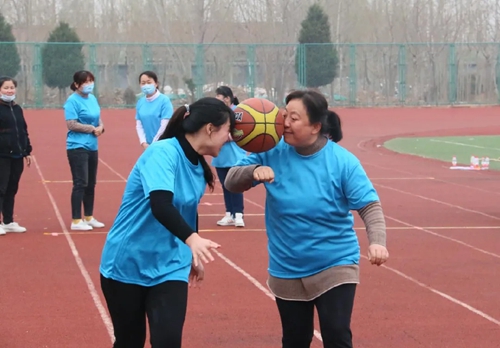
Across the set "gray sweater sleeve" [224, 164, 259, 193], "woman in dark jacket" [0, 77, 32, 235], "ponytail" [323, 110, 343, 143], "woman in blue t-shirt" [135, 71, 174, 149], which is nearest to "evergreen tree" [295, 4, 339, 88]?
"woman in blue t-shirt" [135, 71, 174, 149]

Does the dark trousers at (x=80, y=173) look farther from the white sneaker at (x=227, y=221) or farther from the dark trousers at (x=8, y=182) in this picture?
the white sneaker at (x=227, y=221)

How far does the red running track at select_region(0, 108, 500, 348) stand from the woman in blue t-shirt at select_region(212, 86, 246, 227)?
0.25m

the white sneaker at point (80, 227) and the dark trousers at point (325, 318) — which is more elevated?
the dark trousers at point (325, 318)

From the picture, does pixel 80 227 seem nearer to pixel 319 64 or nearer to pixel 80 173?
pixel 80 173

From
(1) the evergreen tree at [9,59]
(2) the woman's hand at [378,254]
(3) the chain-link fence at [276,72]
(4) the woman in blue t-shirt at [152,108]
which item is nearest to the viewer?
(2) the woman's hand at [378,254]

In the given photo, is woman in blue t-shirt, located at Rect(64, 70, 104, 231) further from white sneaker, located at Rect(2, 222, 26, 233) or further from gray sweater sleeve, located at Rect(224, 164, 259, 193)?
gray sweater sleeve, located at Rect(224, 164, 259, 193)

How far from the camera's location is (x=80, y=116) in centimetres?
1052

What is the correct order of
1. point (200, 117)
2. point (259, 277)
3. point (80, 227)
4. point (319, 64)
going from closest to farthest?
1. point (200, 117)
2. point (259, 277)
3. point (80, 227)
4. point (319, 64)

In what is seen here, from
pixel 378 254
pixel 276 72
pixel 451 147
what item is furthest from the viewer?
pixel 276 72

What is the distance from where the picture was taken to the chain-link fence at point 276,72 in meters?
44.2

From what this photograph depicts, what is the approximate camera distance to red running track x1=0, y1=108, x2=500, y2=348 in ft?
21.1

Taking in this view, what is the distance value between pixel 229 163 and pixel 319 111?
6.19m

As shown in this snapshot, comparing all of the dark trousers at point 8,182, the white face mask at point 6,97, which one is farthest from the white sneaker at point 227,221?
the white face mask at point 6,97

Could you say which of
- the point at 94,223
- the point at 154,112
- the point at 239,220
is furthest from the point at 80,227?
the point at 239,220
